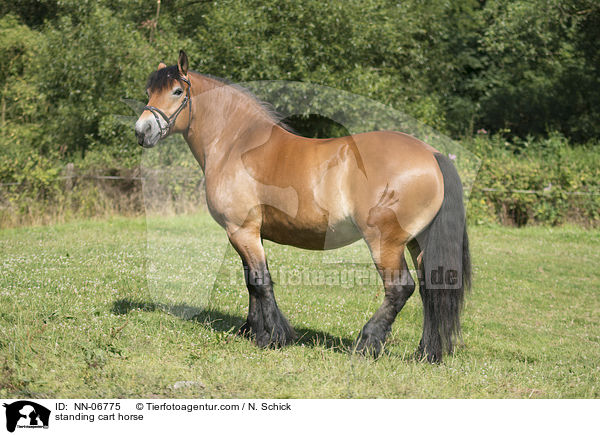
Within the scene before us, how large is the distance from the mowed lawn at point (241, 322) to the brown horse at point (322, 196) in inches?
18.2

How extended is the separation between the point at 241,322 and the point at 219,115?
2.34 m

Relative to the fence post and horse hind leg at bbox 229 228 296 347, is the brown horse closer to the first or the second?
horse hind leg at bbox 229 228 296 347

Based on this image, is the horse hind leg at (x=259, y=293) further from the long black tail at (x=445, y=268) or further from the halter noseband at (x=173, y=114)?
the long black tail at (x=445, y=268)

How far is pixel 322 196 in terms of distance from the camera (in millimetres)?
4793

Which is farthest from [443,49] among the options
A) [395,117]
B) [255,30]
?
[255,30]

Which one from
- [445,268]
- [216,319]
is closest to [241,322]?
Answer: [216,319]
